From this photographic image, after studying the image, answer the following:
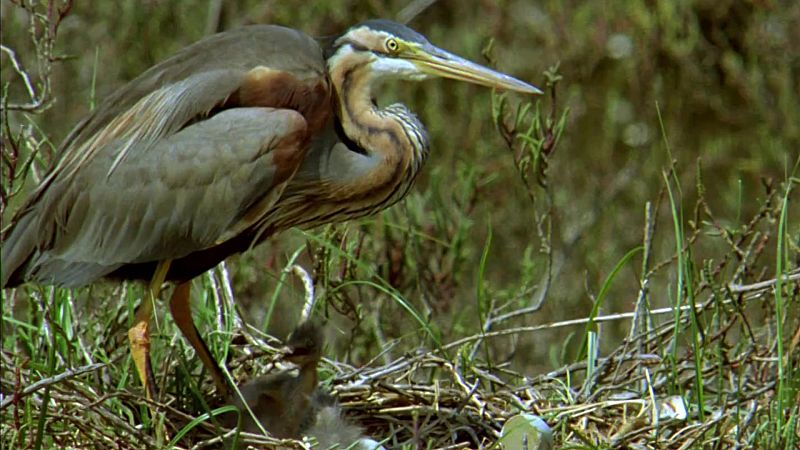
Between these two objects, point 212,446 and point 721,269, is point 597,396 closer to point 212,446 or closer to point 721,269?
point 721,269

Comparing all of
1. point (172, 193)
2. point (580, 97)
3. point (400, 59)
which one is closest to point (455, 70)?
point (400, 59)

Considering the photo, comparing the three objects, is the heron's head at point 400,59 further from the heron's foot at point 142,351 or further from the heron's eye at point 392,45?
the heron's foot at point 142,351

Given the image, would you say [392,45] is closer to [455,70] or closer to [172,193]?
[455,70]

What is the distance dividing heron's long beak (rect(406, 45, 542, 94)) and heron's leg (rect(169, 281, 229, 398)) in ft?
3.01

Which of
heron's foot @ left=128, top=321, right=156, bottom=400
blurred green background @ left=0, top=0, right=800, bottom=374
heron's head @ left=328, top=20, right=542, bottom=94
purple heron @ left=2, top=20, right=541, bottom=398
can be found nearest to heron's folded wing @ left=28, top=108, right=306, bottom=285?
purple heron @ left=2, top=20, right=541, bottom=398

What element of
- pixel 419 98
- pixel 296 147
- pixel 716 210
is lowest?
pixel 716 210

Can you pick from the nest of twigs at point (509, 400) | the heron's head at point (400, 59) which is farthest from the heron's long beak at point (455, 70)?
the nest of twigs at point (509, 400)

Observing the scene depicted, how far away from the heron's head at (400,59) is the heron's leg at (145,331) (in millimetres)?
730

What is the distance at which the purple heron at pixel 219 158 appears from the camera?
4195 millimetres

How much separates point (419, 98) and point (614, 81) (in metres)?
0.97

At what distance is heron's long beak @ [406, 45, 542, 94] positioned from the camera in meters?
4.34

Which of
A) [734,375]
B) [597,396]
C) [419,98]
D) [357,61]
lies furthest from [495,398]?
[419,98]

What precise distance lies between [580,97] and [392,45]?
3837mm

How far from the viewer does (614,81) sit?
807 cm
